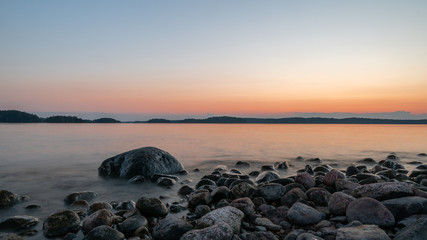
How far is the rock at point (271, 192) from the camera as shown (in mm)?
6434

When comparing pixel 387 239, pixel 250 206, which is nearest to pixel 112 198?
pixel 250 206

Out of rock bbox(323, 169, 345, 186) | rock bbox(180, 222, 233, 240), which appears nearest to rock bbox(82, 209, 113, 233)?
rock bbox(180, 222, 233, 240)

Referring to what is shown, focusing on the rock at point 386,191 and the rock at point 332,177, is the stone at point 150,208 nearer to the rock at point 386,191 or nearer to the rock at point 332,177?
the rock at point 386,191

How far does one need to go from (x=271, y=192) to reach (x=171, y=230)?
287 centimetres

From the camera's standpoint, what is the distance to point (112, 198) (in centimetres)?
777

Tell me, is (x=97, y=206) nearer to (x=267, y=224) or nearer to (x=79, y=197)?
(x=79, y=197)

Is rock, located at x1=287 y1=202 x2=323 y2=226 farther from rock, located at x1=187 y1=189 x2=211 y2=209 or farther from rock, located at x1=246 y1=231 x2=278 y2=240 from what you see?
rock, located at x1=187 y1=189 x2=211 y2=209

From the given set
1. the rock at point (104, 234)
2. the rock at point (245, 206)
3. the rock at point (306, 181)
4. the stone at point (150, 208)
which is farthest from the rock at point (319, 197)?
the rock at point (104, 234)

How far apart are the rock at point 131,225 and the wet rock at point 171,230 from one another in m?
0.47

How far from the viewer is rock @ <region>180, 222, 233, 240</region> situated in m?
4.04

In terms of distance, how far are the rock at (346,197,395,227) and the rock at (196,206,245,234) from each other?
6.47 feet

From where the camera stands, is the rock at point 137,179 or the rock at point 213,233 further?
the rock at point 137,179

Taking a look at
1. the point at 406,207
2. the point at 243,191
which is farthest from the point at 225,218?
the point at 406,207

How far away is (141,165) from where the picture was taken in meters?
10.5
